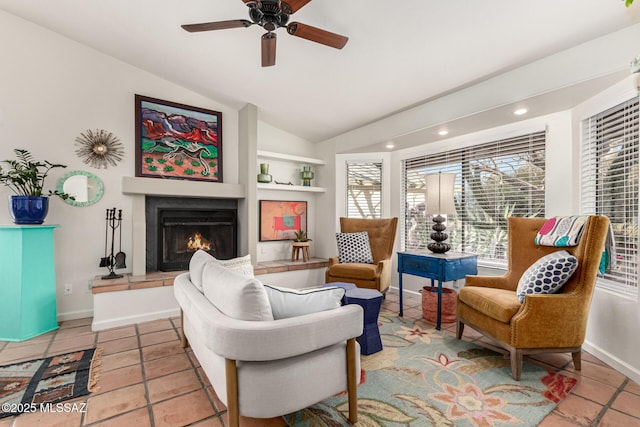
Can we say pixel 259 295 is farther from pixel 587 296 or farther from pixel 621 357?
pixel 621 357

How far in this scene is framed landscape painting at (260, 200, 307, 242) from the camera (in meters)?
4.71

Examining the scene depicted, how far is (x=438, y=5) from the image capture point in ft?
6.79

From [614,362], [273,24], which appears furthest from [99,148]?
[614,362]

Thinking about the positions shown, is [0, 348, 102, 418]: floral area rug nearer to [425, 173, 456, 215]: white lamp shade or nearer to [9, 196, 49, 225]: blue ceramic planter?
[9, 196, 49, 225]: blue ceramic planter

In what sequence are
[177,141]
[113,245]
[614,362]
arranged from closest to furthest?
1. [614,362]
2. [113,245]
3. [177,141]

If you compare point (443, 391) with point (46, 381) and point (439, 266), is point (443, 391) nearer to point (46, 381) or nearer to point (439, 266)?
point (439, 266)

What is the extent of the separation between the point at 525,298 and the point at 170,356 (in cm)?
278

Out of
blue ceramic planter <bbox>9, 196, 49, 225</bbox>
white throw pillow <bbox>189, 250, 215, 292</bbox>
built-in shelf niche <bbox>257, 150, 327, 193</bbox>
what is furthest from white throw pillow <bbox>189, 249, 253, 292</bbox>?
built-in shelf niche <bbox>257, 150, 327, 193</bbox>

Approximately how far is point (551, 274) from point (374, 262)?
2.19m

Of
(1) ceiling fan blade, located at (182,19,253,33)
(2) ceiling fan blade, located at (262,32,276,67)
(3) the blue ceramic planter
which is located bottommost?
(3) the blue ceramic planter

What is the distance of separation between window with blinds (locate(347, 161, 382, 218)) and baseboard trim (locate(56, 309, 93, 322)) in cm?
367

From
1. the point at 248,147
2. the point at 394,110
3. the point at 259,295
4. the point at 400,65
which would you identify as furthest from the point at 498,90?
the point at 248,147

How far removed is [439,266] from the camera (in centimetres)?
303

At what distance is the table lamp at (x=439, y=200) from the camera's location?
3.27 meters
